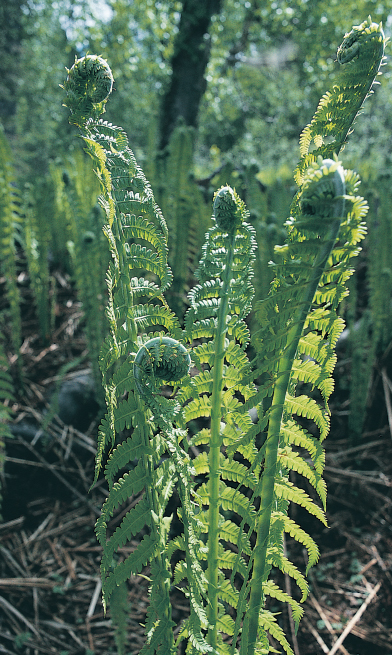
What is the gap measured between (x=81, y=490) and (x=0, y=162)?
58.8 inches

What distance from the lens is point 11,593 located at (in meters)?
1.34

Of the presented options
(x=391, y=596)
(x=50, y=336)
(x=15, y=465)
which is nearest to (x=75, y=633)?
(x=15, y=465)

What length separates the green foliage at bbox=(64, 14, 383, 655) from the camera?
24.1 inches

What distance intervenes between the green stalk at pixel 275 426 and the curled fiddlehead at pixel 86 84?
1.16ft

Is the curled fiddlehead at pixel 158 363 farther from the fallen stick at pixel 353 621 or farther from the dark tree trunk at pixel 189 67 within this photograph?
the dark tree trunk at pixel 189 67

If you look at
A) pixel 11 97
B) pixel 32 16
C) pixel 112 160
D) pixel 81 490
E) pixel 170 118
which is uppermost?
pixel 32 16

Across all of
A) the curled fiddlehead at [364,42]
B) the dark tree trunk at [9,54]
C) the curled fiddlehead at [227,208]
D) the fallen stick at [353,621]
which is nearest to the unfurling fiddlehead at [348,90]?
the curled fiddlehead at [364,42]

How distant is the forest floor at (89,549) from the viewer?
1.24 meters

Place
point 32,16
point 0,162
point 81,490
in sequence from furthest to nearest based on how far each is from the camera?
1. point 32,16
2. point 0,162
3. point 81,490

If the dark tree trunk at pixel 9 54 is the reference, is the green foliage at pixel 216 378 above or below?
below

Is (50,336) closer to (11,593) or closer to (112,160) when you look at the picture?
(11,593)

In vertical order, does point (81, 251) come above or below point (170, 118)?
below

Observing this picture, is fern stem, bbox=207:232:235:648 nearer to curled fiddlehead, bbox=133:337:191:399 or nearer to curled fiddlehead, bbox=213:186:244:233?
curled fiddlehead, bbox=213:186:244:233

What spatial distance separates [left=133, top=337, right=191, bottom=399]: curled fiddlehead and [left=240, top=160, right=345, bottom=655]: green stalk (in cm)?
15
